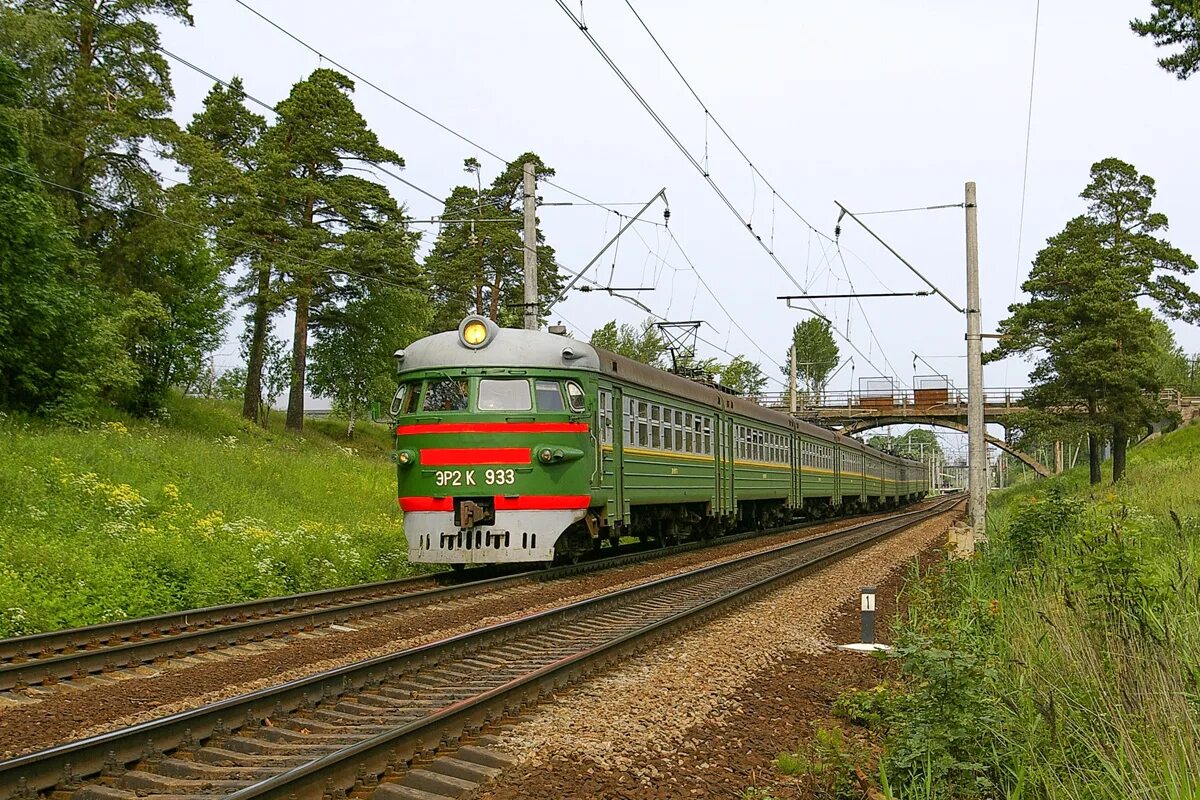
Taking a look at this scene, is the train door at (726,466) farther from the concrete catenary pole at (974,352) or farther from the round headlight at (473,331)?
the round headlight at (473,331)

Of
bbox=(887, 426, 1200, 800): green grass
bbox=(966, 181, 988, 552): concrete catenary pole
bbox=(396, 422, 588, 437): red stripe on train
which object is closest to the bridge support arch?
bbox=(966, 181, 988, 552): concrete catenary pole

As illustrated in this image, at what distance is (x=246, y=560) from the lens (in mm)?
13039

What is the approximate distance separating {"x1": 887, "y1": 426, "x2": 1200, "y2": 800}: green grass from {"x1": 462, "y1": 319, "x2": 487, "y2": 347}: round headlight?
7322mm

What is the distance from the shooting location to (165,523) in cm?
1529

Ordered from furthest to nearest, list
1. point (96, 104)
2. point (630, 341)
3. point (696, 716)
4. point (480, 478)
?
point (630, 341)
point (96, 104)
point (480, 478)
point (696, 716)

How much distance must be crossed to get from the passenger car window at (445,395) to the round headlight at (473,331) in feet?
1.89

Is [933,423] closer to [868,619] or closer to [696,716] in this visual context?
[868,619]

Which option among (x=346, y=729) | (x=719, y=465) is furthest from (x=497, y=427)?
(x=719, y=465)

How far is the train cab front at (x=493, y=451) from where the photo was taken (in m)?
13.7

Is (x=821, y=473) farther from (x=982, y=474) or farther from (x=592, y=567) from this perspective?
(x=592, y=567)

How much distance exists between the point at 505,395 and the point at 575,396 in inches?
36.1

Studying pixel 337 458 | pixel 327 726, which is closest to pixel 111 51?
pixel 337 458

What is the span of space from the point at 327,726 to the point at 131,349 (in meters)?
22.9

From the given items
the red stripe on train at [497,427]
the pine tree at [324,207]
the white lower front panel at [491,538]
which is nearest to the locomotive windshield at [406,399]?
the red stripe on train at [497,427]
